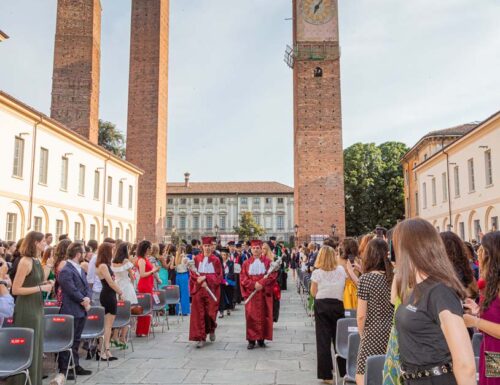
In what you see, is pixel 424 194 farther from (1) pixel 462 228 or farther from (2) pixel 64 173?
(2) pixel 64 173

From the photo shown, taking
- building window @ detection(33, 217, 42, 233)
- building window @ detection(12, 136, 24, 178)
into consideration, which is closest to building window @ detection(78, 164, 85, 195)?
building window @ detection(33, 217, 42, 233)

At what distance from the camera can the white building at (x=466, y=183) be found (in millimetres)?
25227

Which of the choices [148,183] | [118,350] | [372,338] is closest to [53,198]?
[148,183]

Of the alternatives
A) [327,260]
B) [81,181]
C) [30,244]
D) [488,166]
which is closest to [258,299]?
[327,260]

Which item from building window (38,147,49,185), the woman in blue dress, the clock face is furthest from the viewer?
the clock face

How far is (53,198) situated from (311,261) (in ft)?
56.7

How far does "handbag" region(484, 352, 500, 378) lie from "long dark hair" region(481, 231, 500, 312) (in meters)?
0.29

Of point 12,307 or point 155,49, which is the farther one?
point 155,49

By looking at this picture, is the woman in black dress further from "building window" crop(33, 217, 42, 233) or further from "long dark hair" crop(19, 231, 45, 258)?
"building window" crop(33, 217, 42, 233)

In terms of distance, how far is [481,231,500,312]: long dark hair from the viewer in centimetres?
318

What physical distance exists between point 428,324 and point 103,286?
623 cm

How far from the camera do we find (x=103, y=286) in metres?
7.61

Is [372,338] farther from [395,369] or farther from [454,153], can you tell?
[454,153]

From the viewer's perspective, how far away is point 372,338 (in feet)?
13.8
